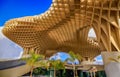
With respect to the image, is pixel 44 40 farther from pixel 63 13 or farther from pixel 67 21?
pixel 63 13

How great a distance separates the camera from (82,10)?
3775 centimetres

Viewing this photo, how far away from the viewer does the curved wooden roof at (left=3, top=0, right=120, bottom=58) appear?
120 feet

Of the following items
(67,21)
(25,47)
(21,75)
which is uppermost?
(67,21)

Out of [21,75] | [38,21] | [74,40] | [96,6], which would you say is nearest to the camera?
[96,6]

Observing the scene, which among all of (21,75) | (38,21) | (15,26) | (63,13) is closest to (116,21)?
(63,13)

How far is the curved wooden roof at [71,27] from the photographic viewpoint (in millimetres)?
36438

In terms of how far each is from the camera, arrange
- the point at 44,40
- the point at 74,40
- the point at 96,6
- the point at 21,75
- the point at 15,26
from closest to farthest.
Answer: the point at 96,6 → the point at 21,75 → the point at 15,26 → the point at 44,40 → the point at 74,40

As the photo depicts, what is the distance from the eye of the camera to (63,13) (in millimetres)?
41219

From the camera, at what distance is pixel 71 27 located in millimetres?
51500

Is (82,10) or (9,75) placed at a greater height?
(82,10)

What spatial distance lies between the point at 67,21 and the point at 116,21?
517 inches

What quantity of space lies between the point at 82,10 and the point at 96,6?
2889 mm

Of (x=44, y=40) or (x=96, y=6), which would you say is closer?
(x=96, y=6)

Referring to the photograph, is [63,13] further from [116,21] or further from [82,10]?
[116,21]
